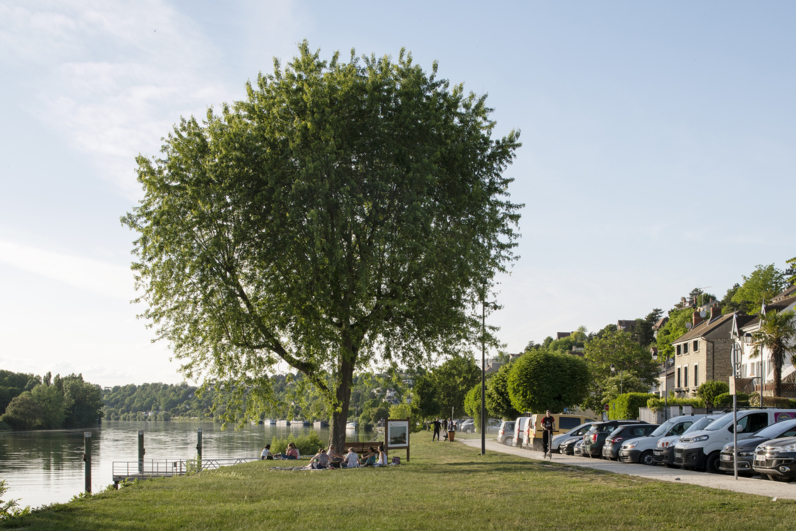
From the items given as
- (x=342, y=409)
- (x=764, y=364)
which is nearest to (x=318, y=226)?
(x=342, y=409)

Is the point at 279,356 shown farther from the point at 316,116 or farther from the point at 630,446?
the point at 630,446

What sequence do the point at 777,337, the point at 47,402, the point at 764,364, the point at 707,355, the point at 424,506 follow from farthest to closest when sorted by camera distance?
1. the point at 47,402
2. the point at 707,355
3. the point at 764,364
4. the point at 777,337
5. the point at 424,506

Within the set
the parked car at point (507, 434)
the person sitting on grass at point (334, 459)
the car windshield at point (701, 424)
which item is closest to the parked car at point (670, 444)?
the car windshield at point (701, 424)

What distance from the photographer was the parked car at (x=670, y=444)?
2164 cm

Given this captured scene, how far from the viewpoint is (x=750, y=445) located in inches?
704

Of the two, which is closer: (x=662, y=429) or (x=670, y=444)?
(x=670, y=444)

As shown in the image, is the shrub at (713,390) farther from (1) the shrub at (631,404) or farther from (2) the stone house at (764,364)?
(1) the shrub at (631,404)

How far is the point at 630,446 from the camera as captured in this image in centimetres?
2483

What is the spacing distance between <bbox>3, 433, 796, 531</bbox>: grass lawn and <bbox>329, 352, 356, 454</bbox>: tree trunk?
27.8 ft

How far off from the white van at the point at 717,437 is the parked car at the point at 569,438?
11.3 meters

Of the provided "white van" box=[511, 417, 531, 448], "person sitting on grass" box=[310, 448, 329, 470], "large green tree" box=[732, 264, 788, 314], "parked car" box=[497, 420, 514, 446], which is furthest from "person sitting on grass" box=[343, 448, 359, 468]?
"large green tree" box=[732, 264, 788, 314]

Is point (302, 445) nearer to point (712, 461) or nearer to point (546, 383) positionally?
point (546, 383)

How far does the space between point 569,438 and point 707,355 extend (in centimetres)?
3202

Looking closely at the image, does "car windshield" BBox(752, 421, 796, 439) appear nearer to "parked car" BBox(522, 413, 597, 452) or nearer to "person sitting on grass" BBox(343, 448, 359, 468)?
"person sitting on grass" BBox(343, 448, 359, 468)
